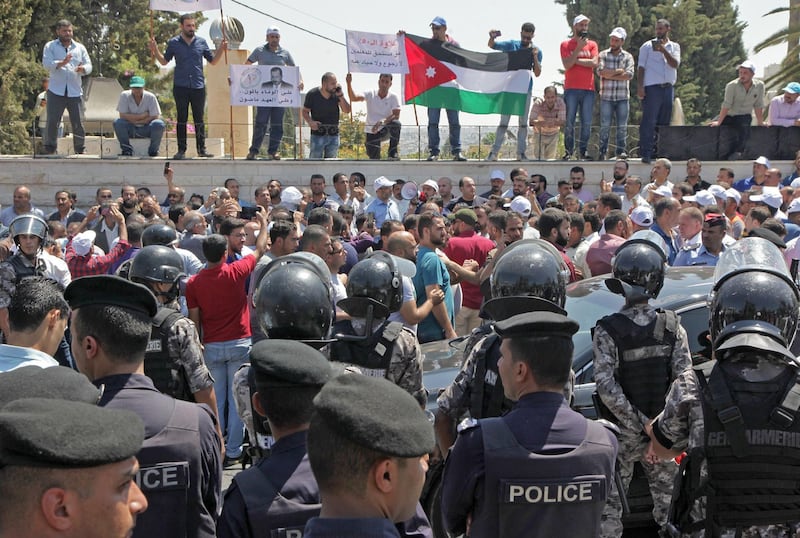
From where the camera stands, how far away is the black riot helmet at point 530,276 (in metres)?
4.53

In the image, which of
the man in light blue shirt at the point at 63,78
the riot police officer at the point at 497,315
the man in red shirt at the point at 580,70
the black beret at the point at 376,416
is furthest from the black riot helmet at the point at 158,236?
the man in red shirt at the point at 580,70

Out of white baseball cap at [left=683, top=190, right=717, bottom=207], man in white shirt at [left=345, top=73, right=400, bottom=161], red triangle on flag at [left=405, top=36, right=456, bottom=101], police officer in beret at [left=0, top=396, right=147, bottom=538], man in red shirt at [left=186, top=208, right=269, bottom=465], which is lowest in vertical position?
man in red shirt at [left=186, top=208, right=269, bottom=465]

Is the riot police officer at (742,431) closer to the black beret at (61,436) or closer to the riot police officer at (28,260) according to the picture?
the black beret at (61,436)

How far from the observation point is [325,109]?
15.5 m

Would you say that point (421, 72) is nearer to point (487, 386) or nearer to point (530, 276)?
point (530, 276)

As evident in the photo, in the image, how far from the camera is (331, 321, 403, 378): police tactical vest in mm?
4684

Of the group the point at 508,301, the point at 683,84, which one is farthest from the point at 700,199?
the point at 683,84

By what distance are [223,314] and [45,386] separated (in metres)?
4.99

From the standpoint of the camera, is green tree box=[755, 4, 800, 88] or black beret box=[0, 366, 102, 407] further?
green tree box=[755, 4, 800, 88]

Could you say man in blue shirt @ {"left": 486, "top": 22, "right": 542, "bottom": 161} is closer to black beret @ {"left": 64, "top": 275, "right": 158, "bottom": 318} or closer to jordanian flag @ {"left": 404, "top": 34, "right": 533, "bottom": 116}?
jordanian flag @ {"left": 404, "top": 34, "right": 533, "bottom": 116}

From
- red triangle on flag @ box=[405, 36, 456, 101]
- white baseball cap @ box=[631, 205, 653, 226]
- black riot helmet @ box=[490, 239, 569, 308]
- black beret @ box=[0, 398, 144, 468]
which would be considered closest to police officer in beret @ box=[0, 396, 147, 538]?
black beret @ box=[0, 398, 144, 468]

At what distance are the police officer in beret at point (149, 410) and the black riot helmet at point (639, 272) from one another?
251 cm

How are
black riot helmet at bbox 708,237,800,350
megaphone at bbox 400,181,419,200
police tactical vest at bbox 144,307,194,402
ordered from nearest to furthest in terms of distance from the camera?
black riot helmet at bbox 708,237,800,350
police tactical vest at bbox 144,307,194,402
megaphone at bbox 400,181,419,200

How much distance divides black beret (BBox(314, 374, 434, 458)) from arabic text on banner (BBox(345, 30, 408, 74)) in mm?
13471
